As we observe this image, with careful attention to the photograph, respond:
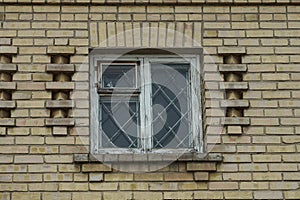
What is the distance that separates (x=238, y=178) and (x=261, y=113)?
0.64 meters

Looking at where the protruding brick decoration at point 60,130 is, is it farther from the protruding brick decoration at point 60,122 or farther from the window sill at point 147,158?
the window sill at point 147,158

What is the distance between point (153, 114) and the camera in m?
6.96

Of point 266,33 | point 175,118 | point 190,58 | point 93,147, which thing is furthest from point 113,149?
point 266,33

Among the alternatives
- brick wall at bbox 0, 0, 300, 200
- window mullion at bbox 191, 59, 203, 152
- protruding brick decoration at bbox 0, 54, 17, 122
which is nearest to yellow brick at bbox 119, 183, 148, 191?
brick wall at bbox 0, 0, 300, 200

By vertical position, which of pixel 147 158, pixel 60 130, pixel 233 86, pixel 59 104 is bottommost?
pixel 147 158

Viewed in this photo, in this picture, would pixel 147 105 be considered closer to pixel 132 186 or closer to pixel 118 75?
pixel 118 75

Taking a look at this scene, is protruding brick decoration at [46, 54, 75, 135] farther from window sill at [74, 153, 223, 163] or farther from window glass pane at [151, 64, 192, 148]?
window glass pane at [151, 64, 192, 148]

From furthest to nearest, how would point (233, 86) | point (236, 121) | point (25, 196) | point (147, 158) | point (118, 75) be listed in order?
point (118, 75)
point (233, 86)
point (236, 121)
point (147, 158)
point (25, 196)

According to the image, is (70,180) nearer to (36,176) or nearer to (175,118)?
(36,176)

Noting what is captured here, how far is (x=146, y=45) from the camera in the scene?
6988 mm

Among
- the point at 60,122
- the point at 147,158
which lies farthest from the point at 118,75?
the point at 147,158

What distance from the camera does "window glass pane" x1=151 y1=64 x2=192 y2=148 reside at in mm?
6910

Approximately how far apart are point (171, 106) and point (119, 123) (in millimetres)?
495

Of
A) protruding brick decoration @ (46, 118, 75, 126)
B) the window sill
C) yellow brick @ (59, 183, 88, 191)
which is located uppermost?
protruding brick decoration @ (46, 118, 75, 126)
